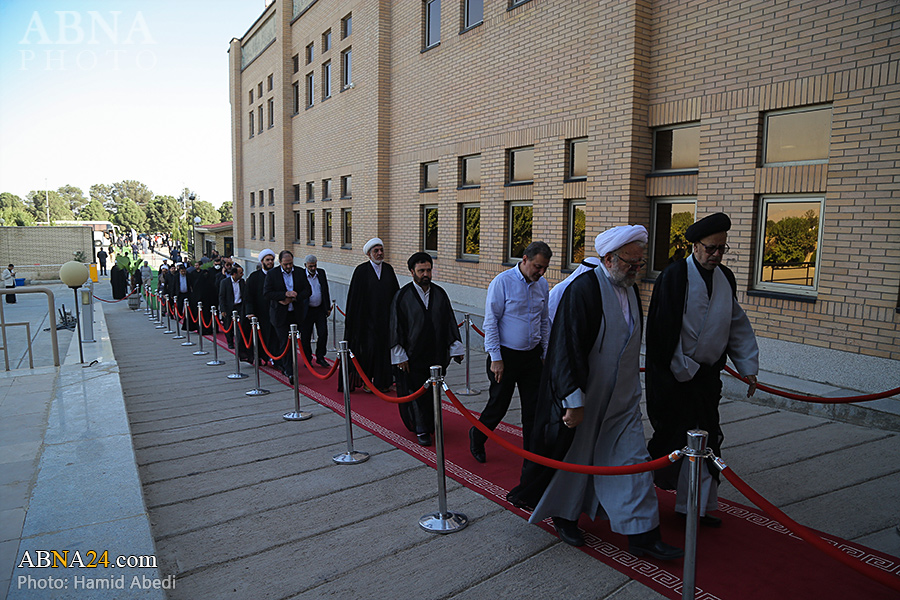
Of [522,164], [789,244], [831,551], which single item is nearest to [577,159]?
[522,164]

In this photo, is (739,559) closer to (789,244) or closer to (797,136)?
(789,244)

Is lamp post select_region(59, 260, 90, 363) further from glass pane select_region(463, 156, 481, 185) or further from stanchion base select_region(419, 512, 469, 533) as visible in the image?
stanchion base select_region(419, 512, 469, 533)

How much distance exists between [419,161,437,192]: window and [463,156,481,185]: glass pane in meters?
1.36

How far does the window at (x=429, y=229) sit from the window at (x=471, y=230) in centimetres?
130

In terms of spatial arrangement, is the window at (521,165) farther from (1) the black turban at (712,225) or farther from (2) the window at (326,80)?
(2) the window at (326,80)

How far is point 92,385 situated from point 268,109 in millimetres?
20626

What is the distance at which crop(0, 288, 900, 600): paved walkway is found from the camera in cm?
357

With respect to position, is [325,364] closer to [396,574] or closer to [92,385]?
[92,385]

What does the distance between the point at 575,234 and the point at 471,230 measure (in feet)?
10.1

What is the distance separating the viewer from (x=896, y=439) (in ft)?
19.0

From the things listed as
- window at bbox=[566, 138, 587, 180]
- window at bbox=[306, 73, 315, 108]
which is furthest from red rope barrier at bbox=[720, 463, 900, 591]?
window at bbox=[306, 73, 315, 108]

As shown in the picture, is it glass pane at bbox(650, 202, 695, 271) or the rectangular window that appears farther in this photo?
the rectangular window

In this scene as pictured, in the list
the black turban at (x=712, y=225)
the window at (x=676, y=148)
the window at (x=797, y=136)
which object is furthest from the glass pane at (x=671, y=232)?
the black turban at (x=712, y=225)

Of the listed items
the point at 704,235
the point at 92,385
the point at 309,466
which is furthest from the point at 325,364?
the point at 704,235
